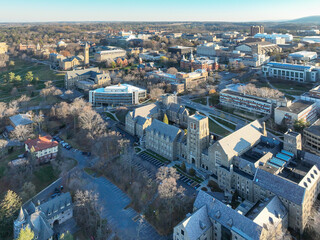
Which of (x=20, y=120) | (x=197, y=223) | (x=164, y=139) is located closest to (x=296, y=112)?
(x=164, y=139)

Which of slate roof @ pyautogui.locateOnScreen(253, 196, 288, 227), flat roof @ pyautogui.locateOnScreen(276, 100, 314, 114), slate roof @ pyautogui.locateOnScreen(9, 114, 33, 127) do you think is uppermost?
flat roof @ pyautogui.locateOnScreen(276, 100, 314, 114)

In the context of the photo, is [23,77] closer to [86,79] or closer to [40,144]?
[86,79]

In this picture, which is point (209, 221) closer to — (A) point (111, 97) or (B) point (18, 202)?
(B) point (18, 202)

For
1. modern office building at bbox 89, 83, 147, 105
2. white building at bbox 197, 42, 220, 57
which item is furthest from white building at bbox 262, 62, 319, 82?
modern office building at bbox 89, 83, 147, 105

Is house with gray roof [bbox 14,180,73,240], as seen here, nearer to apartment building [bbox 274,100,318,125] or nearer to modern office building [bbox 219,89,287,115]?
apartment building [bbox 274,100,318,125]

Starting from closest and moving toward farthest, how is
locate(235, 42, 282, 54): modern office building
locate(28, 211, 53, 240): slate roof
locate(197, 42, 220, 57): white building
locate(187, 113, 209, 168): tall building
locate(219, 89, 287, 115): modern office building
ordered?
locate(28, 211, 53, 240): slate roof → locate(187, 113, 209, 168): tall building → locate(219, 89, 287, 115): modern office building → locate(235, 42, 282, 54): modern office building → locate(197, 42, 220, 57): white building

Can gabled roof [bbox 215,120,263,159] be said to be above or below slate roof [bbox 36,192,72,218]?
above
